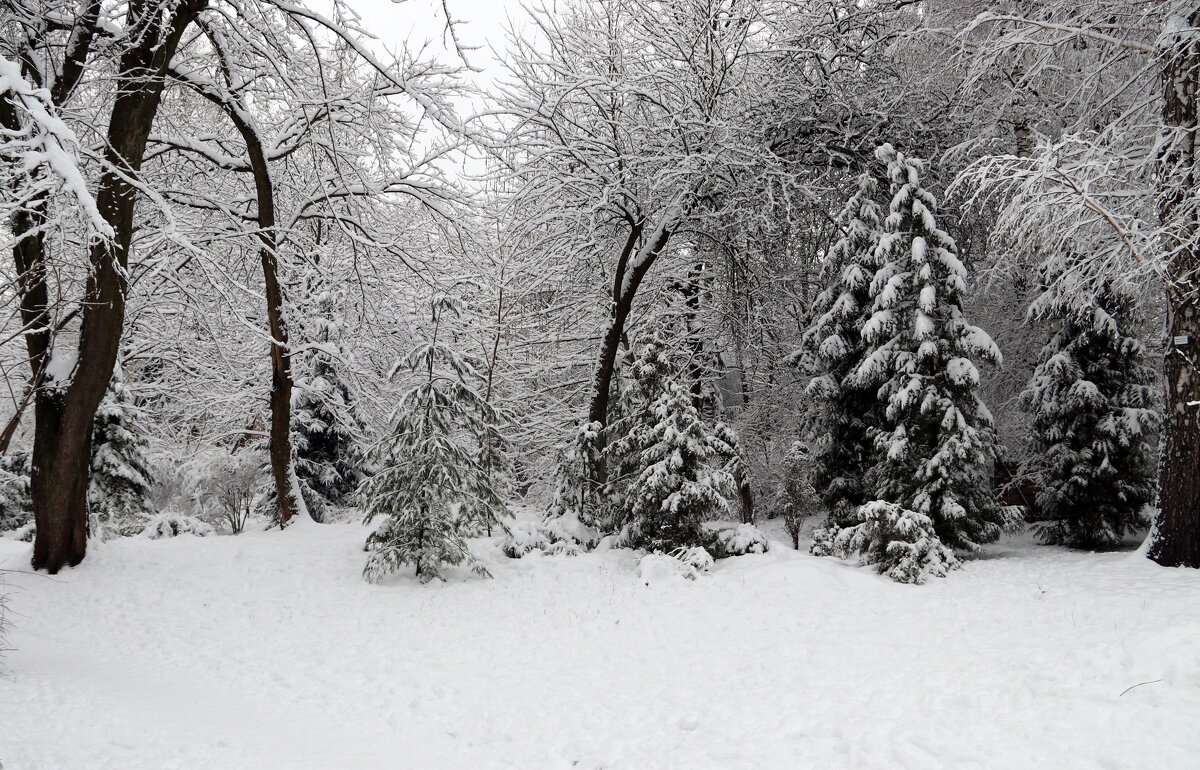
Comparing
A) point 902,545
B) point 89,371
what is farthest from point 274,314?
point 902,545

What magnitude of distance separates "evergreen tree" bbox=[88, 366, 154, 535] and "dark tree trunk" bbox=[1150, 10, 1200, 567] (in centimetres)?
1624

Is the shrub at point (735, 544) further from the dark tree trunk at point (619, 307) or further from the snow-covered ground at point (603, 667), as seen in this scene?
the dark tree trunk at point (619, 307)

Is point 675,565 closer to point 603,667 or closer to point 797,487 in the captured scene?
point 603,667

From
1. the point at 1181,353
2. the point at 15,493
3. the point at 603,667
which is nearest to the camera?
the point at 603,667

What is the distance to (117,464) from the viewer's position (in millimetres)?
13602

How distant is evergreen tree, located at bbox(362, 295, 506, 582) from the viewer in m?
9.15

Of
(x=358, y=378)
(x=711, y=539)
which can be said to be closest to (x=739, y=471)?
(x=711, y=539)

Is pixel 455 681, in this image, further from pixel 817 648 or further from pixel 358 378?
pixel 358 378

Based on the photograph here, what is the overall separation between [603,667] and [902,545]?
168 inches

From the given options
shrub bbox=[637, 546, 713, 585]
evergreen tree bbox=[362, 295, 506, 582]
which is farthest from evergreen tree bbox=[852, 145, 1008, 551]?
evergreen tree bbox=[362, 295, 506, 582]

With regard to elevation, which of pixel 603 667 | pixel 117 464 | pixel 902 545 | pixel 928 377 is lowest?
pixel 603 667

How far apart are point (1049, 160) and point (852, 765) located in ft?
19.0

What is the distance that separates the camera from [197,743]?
441 cm

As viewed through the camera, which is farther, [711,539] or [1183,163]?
Result: [711,539]
